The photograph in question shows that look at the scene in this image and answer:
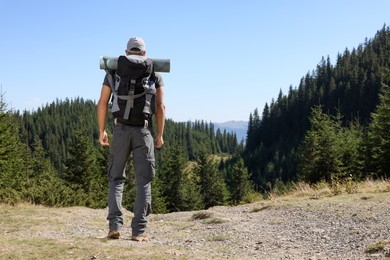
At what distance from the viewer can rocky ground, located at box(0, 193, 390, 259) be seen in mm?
5523

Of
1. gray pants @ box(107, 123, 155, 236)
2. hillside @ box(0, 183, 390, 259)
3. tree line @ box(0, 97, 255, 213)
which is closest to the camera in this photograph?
hillside @ box(0, 183, 390, 259)

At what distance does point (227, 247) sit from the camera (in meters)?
6.28

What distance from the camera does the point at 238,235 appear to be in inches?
289

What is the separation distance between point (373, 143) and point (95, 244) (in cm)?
3185

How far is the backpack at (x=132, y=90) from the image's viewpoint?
5.69 meters

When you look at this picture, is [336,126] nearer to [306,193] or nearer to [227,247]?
[306,193]

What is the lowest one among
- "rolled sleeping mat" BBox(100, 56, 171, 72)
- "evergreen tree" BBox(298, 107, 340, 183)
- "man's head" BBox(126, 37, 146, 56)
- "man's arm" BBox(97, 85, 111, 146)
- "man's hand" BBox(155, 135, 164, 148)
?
"evergreen tree" BBox(298, 107, 340, 183)

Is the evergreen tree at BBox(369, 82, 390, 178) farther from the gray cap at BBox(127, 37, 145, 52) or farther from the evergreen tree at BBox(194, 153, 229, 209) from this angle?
the evergreen tree at BBox(194, 153, 229, 209)

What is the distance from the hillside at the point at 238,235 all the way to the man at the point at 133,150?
461 millimetres

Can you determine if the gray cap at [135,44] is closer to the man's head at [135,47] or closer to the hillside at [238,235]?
the man's head at [135,47]

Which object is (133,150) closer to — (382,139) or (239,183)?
(382,139)

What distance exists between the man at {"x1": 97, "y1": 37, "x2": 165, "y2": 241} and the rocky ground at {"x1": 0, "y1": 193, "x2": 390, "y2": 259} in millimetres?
454

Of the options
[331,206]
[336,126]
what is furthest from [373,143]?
[331,206]

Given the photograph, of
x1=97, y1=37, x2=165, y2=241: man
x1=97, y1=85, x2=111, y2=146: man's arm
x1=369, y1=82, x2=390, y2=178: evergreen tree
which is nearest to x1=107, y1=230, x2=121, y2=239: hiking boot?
x1=97, y1=37, x2=165, y2=241: man
